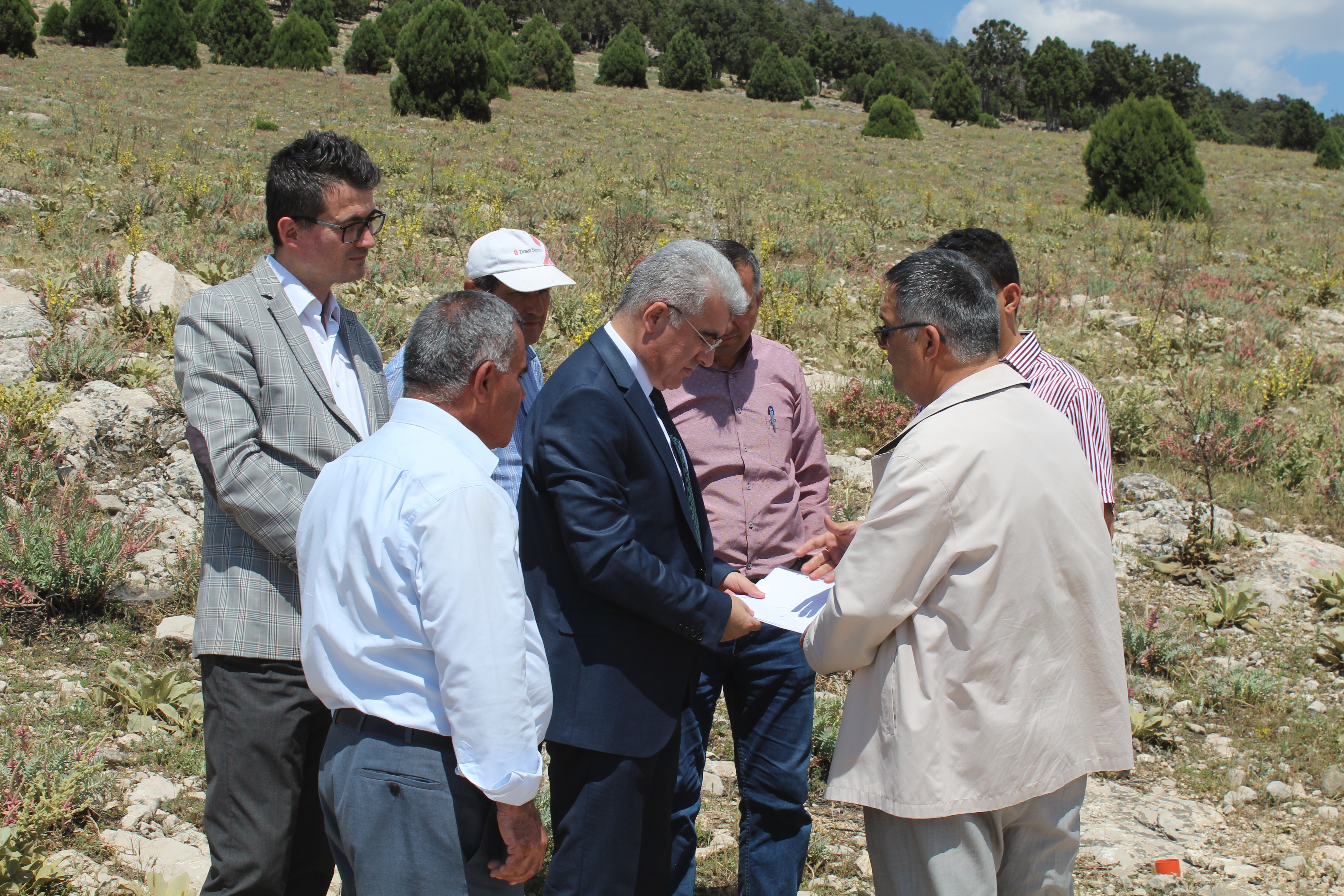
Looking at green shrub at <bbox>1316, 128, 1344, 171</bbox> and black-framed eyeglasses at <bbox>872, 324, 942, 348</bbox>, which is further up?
green shrub at <bbox>1316, 128, 1344, 171</bbox>

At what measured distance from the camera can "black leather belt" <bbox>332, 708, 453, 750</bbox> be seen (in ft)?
5.55

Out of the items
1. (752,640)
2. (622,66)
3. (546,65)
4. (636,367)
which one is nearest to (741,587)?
(752,640)

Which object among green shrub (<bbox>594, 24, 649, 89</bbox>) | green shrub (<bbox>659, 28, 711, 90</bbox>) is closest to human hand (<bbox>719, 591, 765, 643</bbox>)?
green shrub (<bbox>594, 24, 649, 89</bbox>)

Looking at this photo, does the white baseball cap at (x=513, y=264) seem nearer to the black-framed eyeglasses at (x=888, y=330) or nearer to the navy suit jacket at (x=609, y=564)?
the navy suit jacket at (x=609, y=564)

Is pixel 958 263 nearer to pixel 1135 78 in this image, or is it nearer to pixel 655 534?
pixel 655 534

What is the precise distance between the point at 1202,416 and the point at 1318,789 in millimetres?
4171

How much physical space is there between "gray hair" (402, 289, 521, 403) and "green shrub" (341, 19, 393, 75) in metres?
A: 35.8

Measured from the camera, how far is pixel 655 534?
2133 mm

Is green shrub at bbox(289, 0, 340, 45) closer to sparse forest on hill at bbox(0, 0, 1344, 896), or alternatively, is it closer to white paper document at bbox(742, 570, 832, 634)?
sparse forest on hill at bbox(0, 0, 1344, 896)

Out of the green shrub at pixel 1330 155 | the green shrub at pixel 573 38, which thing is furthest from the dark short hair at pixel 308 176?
the green shrub at pixel 573 38

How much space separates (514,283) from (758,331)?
6.05 meters

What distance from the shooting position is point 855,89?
58.9 meters

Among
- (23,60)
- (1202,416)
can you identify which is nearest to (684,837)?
Answer: (1202,416)

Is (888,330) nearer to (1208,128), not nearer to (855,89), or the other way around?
(1208,128)
